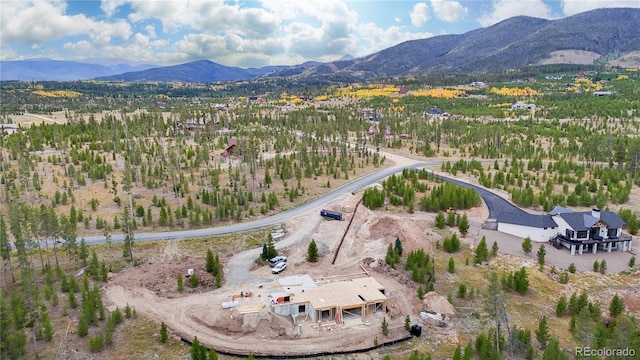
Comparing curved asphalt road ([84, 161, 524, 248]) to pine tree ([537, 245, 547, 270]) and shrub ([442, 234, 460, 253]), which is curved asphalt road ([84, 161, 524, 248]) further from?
pine tree ([537, 245, 547, 270])

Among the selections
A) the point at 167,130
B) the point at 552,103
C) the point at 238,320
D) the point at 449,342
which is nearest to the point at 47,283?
the point at 238,320

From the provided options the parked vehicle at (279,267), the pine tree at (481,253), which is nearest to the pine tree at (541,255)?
the pine tree at (481,253)

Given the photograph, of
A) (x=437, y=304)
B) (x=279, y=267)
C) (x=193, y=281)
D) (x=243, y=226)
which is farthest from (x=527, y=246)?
(x=193, y=281)

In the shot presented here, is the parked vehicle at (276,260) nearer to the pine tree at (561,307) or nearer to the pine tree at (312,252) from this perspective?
the pine tree at (312,252)

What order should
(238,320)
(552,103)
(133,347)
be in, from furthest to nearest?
(552,103)
(238,320)
(133,347)

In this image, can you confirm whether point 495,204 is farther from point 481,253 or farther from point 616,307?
point 616,307

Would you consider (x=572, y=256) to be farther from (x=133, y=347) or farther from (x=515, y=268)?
(x=133, y=347)
